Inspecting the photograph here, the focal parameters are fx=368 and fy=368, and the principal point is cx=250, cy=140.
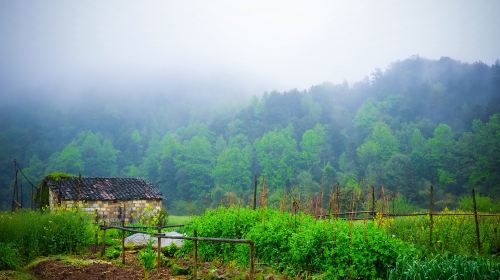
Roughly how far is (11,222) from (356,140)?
68.3 metres

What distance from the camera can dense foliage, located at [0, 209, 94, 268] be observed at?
12.8m

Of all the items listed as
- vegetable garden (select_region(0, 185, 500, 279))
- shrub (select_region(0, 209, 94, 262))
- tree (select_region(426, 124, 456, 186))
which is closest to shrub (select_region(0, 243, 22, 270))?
vegetable garden (select_region(0, 185, 500, 279))

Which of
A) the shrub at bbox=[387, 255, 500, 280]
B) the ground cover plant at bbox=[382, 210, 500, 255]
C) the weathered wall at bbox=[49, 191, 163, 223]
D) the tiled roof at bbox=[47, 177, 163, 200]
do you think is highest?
the tiled roof at bbox=[47, 177, 163, 200]

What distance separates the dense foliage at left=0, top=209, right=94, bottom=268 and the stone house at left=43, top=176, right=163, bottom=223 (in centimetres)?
1368

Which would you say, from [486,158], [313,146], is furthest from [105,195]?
[313,146]

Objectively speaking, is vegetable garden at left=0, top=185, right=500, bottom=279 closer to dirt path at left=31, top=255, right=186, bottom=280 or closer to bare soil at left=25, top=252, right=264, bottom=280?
bare soil at left=25, top=252, right=264, bottom=280

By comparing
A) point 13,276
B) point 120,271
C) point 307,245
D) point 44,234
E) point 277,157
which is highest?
point 277,157

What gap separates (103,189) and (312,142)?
162 ft

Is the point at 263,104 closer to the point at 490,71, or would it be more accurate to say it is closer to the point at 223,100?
the point at 223,100

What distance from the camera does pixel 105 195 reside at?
98.1 feet

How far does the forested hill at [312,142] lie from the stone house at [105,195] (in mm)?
16971

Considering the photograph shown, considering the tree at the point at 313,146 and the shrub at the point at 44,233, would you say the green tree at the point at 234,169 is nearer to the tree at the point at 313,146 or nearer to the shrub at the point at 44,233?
the tree at the point at 313,146

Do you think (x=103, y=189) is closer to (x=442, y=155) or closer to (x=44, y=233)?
(x=44, y=233)

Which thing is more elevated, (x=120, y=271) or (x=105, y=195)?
(x=105, y=195)
